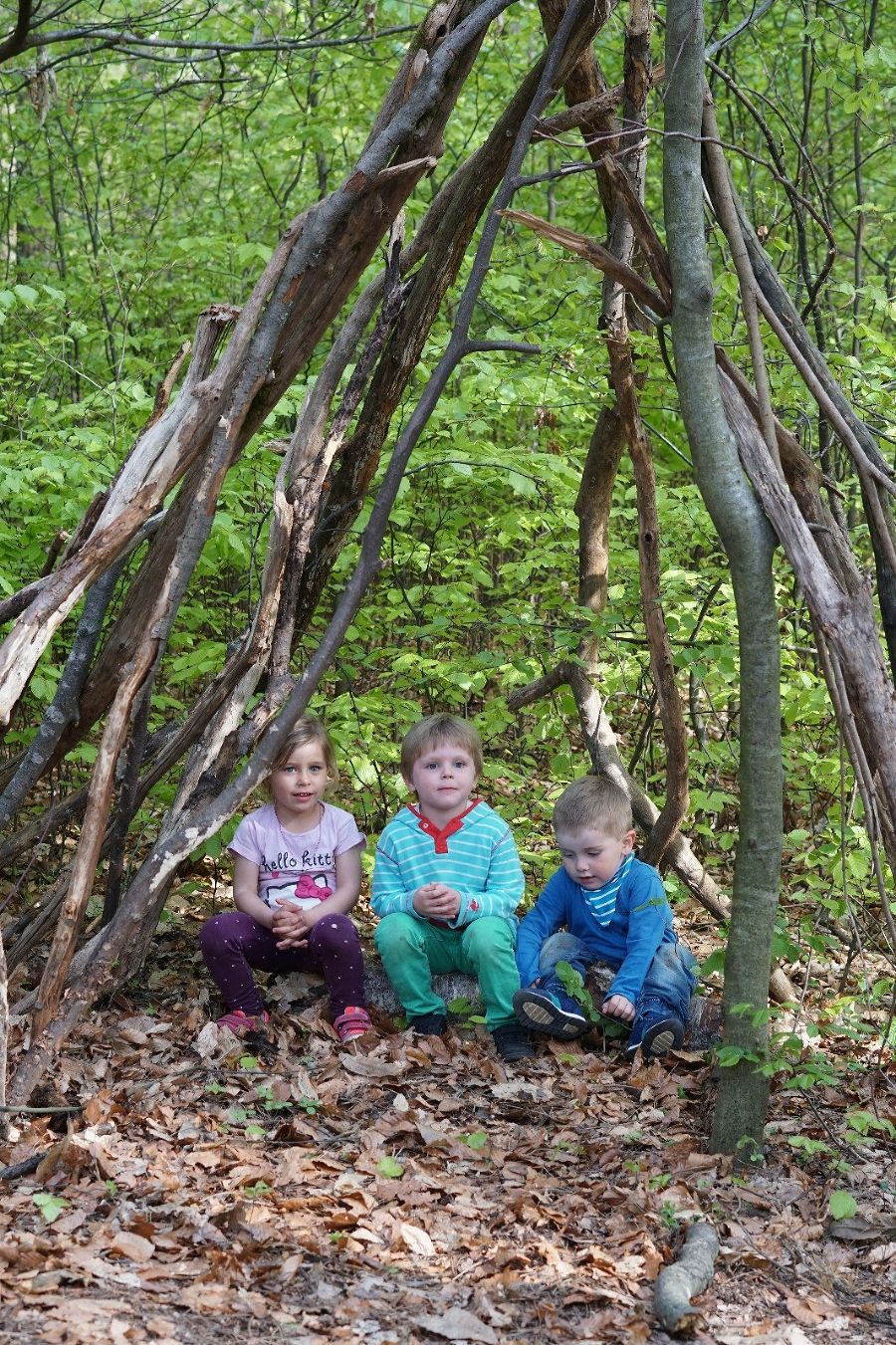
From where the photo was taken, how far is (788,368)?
12.9 ft

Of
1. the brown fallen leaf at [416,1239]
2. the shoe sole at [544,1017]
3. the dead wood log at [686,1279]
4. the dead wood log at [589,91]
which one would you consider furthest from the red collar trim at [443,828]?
the dead wood log at [589,91]

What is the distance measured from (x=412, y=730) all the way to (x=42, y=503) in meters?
2.11

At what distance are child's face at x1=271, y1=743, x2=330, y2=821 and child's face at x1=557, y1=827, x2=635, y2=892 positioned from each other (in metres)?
0.88

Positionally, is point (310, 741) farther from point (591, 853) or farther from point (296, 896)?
point (591, 853)

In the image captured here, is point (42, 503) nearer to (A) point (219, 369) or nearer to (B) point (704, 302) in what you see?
(A) point (219, 369)

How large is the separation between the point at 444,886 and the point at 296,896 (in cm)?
58

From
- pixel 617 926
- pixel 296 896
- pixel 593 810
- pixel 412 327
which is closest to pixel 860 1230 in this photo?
pixel 617 926

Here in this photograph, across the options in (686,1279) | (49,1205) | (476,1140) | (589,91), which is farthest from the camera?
(589,91)

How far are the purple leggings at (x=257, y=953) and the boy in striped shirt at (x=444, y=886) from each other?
120 millimetres

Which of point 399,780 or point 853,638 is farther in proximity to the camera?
point 399,780

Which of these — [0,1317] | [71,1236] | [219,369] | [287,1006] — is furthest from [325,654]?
[0,1317]

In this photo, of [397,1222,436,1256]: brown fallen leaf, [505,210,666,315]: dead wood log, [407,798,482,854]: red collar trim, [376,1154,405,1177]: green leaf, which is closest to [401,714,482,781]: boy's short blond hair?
[407,798,482,854]: red collar trim

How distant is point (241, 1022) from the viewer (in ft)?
13.0

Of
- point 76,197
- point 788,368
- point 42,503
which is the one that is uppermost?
point 76,197
